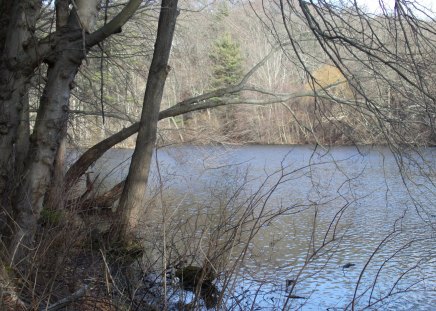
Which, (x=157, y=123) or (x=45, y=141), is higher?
(x=157, y=123)

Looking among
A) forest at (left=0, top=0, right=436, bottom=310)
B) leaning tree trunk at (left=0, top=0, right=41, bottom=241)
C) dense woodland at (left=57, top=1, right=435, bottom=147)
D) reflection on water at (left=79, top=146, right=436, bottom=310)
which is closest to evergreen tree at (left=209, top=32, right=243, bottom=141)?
forest at (left=0, top=0, right=436, bottom=310)

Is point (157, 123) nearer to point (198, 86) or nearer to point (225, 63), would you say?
point (198, 86)

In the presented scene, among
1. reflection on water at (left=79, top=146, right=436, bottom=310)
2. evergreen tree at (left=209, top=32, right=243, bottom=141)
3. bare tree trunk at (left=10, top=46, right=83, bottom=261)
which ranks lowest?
reflection on water at (left=79, top=146, right=436, bottom=310)

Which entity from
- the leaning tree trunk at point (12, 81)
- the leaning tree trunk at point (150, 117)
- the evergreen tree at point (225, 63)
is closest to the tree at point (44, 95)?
the leaning tree trunk at point (12, 81)

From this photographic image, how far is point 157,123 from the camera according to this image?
8.94 metres

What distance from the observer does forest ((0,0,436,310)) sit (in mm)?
3881

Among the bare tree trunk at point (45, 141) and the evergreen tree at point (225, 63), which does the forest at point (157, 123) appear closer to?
the bare tree trunk at point (45, 141)

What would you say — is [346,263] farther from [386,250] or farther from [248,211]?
[248,211]

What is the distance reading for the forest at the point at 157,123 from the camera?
3.88 meters

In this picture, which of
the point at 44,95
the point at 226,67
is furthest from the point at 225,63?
the point at 44,95

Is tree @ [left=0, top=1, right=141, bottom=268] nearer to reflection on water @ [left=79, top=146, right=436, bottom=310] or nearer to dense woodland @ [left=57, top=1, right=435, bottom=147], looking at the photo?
reflection on water @ [left=79, top=146, right=436, bottom=310]

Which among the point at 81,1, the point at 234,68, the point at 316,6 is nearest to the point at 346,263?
the point at 316,6

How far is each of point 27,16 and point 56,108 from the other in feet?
2.43

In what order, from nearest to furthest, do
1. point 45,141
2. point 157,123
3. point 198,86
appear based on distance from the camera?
point 45,141 → point 157,123 → point 198,86
